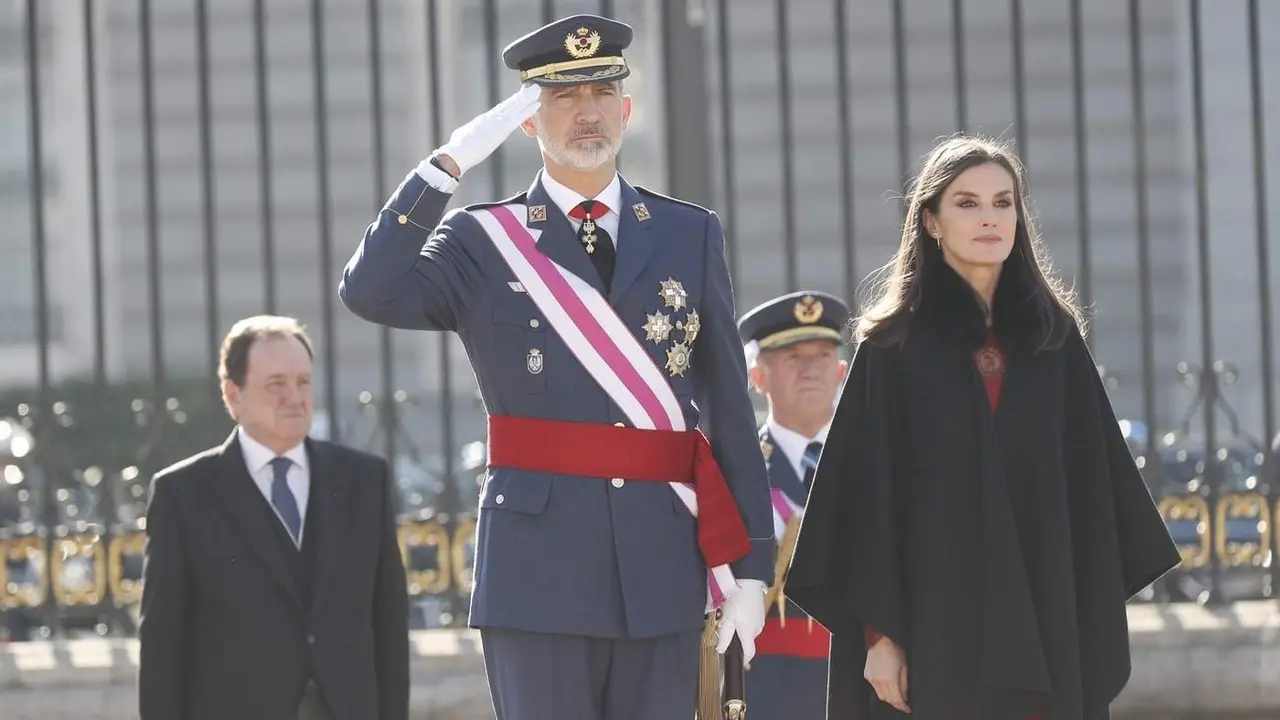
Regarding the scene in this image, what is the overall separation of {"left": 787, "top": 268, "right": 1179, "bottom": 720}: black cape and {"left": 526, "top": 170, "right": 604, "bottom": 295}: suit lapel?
0.52 meters

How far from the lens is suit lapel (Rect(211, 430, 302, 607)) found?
193 inches

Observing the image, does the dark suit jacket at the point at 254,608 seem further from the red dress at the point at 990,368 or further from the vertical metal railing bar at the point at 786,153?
the vertical metal railing bar at the point at 786,153

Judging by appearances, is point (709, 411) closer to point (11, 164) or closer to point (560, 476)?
point (560, 476)

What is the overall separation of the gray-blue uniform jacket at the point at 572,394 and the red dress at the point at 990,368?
38 centimetres

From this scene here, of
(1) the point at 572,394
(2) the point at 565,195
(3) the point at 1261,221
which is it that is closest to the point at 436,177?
(2) the point at 565,195

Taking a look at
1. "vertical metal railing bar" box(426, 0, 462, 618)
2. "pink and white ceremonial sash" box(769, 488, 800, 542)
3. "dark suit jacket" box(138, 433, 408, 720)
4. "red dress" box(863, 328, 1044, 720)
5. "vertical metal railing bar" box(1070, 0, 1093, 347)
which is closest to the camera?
"red dress" box(863, 328, 1044, 720)

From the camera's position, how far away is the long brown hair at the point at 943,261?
4012mm

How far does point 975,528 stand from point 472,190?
2240 centimetres

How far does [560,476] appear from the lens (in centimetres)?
391

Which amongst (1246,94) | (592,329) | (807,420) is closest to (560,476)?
(592,329)

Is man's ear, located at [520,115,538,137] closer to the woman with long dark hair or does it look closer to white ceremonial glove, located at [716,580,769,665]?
the woman with long dark hair

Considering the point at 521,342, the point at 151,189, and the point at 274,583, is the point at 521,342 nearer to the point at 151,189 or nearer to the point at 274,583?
the point at 274,583

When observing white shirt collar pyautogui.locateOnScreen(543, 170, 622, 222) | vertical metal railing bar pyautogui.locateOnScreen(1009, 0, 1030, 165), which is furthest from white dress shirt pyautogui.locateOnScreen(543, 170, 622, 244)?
vertical metal railing bar pyautogui.locateOnScreen(1009, 0, 1030, 165)

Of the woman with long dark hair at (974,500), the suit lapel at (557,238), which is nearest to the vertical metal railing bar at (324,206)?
the suit lapel at (557,238)
